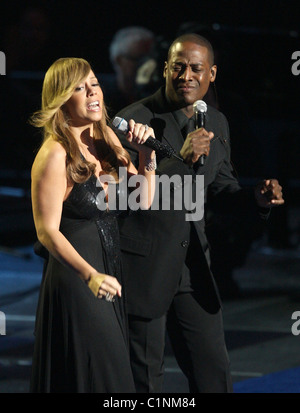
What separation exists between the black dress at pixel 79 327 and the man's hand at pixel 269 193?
0.75 meters

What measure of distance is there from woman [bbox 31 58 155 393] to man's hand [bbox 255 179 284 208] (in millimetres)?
665

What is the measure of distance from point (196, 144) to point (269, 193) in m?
0.41

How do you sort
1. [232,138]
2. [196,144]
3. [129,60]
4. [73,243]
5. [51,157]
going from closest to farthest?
1. [51,157]
2. [73,243]
3. [196,144]
4. [232,138]
5. [129,60]

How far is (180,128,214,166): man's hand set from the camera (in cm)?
390

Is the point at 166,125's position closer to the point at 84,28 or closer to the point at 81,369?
the point at 81,369

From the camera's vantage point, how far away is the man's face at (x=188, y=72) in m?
4.18

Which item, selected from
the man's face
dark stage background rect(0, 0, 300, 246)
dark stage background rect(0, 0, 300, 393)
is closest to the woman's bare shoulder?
the man's face

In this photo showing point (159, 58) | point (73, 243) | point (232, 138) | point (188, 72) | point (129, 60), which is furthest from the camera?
point (129, 60)

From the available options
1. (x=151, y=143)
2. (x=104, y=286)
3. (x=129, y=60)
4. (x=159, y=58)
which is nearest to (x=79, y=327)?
(x=104, y=286)

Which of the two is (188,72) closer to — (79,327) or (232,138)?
(79,327)

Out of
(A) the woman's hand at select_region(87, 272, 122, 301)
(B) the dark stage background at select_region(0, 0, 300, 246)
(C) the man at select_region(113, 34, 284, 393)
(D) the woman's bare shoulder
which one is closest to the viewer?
(A) the woman's hand at select_region(87, 272, 122, 301)

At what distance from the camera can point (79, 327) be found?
3637 mm

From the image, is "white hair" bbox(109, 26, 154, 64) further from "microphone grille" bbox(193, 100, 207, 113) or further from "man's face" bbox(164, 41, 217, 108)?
"microphone grille" bbox(193, 100, 207, 113)

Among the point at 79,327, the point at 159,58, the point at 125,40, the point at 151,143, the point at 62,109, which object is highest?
the point at 125,40
